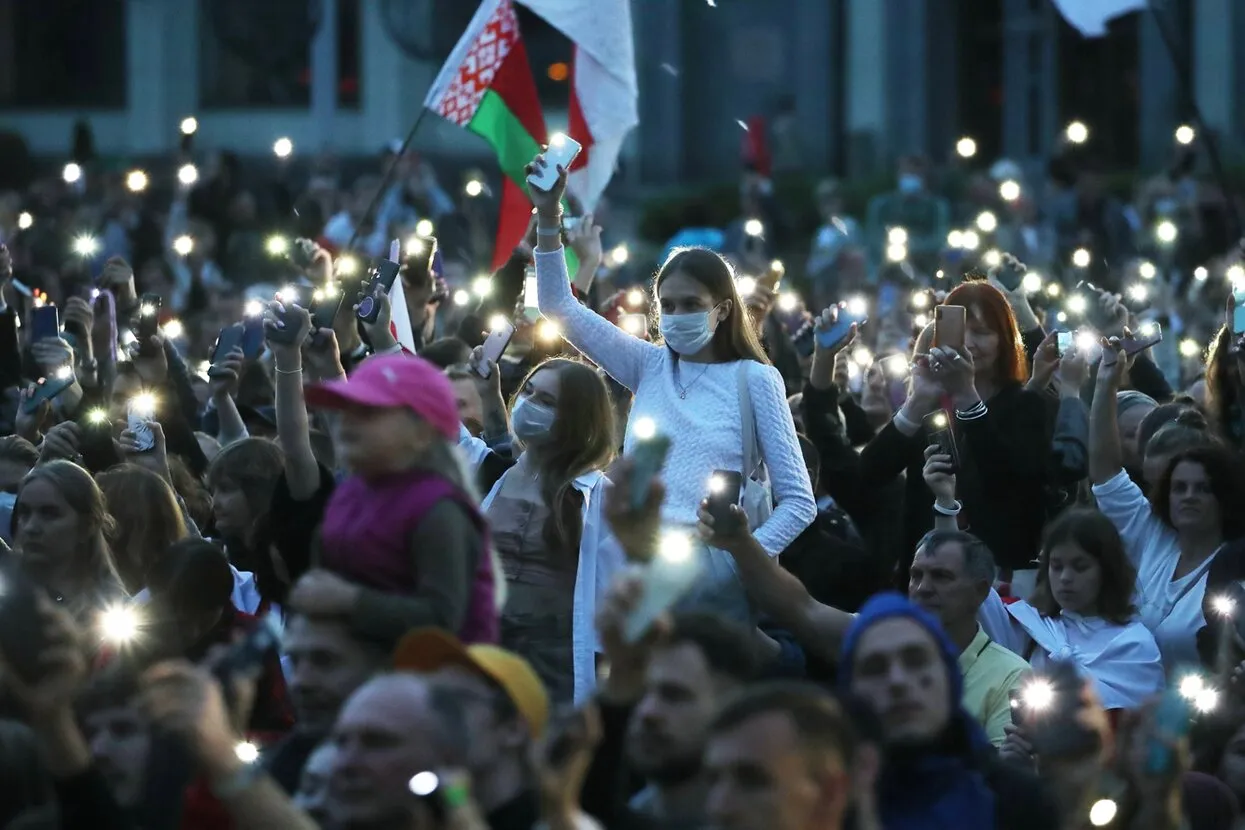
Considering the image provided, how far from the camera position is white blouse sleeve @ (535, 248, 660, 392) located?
6.30 m

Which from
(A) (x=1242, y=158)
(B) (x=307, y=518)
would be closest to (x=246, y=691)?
(B) (x=307, y=518)

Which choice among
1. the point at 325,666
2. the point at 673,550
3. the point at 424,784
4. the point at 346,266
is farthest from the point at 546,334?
the point at 424,784

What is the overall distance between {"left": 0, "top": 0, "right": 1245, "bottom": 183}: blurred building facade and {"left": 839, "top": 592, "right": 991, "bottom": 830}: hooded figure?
18939 mm

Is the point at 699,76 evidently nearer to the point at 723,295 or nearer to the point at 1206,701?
the point at 723,295

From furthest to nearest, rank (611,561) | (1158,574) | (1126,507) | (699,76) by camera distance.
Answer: (699,76) < (1126,507) < (1158,574) < (611,561)

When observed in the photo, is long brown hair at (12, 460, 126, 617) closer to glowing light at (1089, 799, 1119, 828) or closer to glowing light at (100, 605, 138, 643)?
glowing light at (100, 605, 138, 643)

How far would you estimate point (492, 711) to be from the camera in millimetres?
4145

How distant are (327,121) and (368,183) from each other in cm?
948

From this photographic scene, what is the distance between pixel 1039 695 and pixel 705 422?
150 cm

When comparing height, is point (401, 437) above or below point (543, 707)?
above

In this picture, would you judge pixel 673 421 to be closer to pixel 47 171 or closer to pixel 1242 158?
pixel 1242 158

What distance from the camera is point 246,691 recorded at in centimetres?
400

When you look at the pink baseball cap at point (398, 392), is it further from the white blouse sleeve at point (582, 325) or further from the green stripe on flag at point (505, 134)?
the green stripe on flag at point (505, 134)

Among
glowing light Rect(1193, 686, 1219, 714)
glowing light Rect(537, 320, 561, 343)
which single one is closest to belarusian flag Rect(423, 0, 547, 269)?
glowing light Rect(537, 320, 561, 343)
